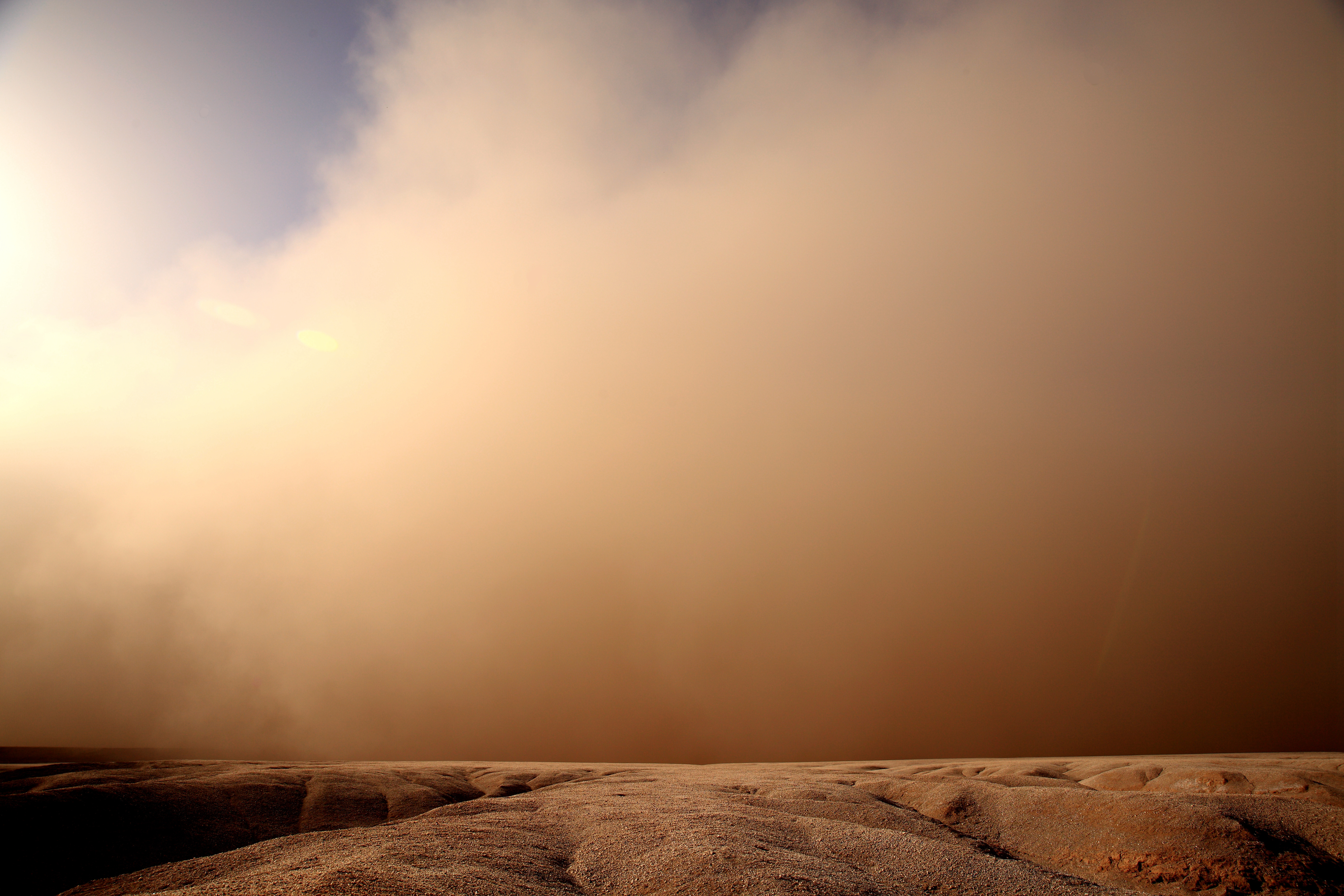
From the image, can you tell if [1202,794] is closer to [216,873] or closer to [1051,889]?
[1051,889]

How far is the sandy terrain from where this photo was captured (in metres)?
4.33

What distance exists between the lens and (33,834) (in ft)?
17.8

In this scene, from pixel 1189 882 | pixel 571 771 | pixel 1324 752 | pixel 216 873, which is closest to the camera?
pixel 216 873

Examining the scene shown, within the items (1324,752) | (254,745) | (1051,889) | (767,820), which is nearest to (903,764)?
(1324,752)

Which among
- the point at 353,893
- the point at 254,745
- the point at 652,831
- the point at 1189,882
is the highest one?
the point at 353,893

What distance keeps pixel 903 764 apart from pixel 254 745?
26.2 meters

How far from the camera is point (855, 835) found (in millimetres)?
5754

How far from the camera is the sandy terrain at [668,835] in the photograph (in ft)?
14.2

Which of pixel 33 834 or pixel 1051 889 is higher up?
pixel 33 834

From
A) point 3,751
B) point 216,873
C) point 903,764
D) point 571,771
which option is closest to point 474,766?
point 571,771

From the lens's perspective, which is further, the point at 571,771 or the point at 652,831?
the point at 571,771

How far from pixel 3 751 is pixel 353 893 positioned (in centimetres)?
2155

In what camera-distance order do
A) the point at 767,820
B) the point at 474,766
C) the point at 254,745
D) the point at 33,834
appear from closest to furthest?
the point at 33,834 < the point at 767,820 < the point at 474,766 < the point at 254,745

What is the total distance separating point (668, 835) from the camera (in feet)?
17.6
